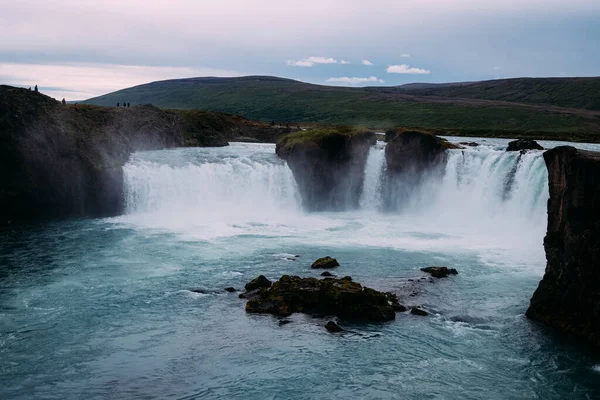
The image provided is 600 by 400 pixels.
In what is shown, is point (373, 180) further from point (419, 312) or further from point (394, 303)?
point (419, 312)

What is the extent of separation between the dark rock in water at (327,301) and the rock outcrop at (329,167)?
115 feet

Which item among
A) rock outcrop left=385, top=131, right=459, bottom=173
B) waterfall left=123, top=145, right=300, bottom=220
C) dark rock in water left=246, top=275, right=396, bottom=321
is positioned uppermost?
rock outcrop left=385, top=131, right=459, bottom=173

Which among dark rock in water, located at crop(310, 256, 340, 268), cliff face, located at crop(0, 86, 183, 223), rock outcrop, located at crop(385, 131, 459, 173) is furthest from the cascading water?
dark rock in water, located at crop(310, 256, 340, 268)

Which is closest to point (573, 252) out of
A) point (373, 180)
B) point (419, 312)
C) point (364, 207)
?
point (419, 312)

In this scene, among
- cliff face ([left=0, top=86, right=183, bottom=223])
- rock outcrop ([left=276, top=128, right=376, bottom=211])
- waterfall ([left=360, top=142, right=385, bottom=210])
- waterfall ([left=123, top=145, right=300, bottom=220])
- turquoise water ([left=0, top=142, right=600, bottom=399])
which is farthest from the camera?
waterfall ([left=360, top=142, right=385, bottom=210])

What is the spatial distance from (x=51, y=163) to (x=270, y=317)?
36589mm

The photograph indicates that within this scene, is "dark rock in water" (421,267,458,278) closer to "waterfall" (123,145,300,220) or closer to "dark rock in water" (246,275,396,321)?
"dark rock in water" (246,275,396,321)

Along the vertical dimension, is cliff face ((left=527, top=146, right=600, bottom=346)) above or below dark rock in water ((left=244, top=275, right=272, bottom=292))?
above

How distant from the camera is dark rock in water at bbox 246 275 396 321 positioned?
30141 millimetres

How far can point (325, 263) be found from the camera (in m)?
38.9

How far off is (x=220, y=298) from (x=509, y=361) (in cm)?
1560

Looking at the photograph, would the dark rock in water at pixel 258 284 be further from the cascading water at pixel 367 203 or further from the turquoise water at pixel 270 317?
the cascading water at pixel 367 203

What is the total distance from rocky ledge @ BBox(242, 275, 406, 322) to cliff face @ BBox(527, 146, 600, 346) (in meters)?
7.63

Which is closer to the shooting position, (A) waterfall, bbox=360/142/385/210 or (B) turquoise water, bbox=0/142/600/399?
(B) turquoise water, bbox=0/142/600/399
